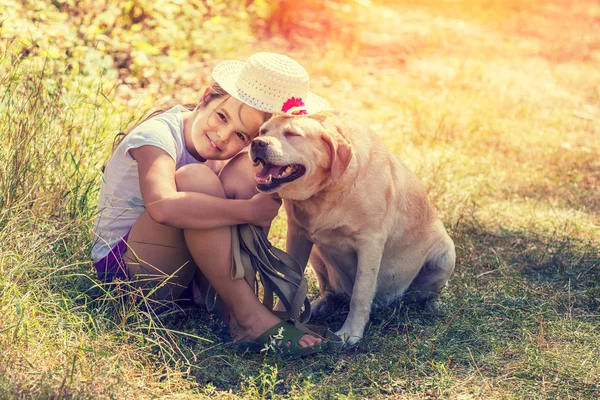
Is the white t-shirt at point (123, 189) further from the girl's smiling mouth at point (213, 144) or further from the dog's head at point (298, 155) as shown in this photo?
the dog's head at point (298, 155)

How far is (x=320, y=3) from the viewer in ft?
31.7

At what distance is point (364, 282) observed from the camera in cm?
328

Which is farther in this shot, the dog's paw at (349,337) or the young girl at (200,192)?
the dog's paw at (349,337)

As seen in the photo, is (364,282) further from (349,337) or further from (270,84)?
(270,84)

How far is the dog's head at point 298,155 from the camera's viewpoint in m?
2.92

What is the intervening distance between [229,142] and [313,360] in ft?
3.35

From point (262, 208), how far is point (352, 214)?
51cm

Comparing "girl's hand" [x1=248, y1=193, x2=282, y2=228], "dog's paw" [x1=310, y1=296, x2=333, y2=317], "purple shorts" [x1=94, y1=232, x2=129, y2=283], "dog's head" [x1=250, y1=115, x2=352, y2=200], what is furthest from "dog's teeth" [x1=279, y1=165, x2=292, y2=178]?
"dog's paw" [x1=310, y1=296, x2=333, y2=317]

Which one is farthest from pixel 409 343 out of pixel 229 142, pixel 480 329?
pixel 229 142

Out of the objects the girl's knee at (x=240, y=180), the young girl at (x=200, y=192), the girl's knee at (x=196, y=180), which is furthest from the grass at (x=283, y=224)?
the girl's knee at (x=240, y=180)

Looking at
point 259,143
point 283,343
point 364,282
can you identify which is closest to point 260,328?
point 283,343

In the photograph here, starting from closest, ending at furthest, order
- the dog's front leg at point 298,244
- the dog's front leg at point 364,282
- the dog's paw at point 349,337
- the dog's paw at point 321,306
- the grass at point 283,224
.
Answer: the grass at point 283,224
the dog's paw at point 349,337
the dog's front leg at point 364,282
the dog's front leg at point 298,244
the dog's paw at point 321,306

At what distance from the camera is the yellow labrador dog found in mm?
3010

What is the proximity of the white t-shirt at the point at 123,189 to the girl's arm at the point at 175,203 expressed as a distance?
106 mm
